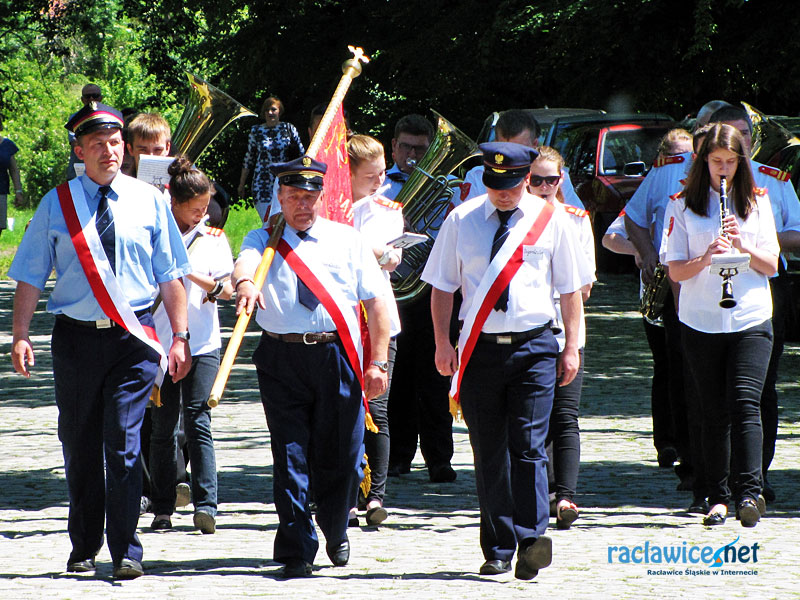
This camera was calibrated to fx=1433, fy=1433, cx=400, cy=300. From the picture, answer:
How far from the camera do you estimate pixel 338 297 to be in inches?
243

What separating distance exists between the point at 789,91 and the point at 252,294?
11822 mm

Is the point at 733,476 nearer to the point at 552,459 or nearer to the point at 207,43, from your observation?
the point at 552,459

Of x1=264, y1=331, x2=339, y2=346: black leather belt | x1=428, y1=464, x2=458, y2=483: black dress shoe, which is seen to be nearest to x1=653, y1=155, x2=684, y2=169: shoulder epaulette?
x1=428, y1=464, x2=458, y2=483: black dress shoe

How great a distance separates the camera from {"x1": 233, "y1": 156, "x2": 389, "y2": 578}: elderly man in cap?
6.15 meters

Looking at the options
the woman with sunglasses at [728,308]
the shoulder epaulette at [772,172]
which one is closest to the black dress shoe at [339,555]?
the woman with sunglasses at [728,308]

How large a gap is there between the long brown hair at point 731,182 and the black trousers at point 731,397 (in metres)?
0.59

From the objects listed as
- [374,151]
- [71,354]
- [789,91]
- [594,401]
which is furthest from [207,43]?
[71,354]

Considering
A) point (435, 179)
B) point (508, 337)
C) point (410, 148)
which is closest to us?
point (508, 337)

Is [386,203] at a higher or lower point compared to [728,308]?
higher

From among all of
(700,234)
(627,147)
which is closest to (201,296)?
(700,234)

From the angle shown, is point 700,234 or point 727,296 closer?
point 727,296

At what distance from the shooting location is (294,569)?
6062mm

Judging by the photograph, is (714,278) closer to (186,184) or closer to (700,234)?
(700,234)

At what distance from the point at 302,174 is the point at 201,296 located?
1343 millimetres
